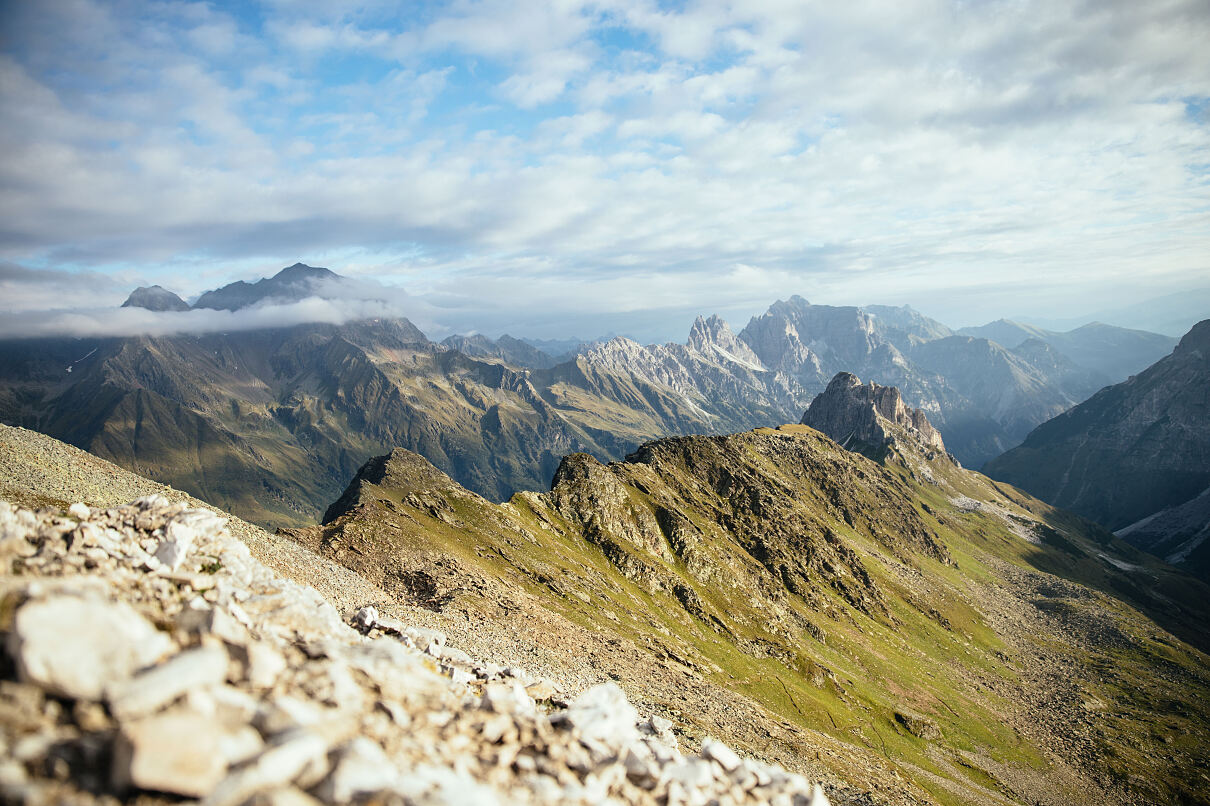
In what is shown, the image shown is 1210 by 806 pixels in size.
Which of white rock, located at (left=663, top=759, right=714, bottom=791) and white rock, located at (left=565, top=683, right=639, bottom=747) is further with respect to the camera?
white rock, located at (left=565, top=683, right=639, bottom=747)

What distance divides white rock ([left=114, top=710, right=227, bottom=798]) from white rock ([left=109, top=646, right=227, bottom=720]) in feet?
2.62

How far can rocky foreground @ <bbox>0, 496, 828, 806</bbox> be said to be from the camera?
420 inches

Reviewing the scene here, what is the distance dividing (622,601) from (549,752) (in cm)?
7877

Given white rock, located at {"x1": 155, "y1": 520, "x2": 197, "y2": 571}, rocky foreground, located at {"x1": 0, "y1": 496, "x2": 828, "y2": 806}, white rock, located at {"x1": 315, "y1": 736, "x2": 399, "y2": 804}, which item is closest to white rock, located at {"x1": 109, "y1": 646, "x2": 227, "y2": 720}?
rocky foreground, located at {"x1": 0, "y1": 496, "x2": 828, "y2": 806}

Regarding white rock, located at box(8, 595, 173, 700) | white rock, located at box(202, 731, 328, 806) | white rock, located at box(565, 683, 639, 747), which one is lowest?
white rock, located at box(565, 683, 639, 747)

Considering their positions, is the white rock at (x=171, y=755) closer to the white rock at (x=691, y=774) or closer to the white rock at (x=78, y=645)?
the white rock at (x=78, y=645)

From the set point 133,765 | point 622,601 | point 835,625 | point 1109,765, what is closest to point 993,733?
point 1109,765

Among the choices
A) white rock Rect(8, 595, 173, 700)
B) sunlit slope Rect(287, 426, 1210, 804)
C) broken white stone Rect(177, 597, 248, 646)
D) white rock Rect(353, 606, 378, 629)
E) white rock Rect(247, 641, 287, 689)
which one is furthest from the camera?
sunlit slope Rect(287, 426, 1210, 804)

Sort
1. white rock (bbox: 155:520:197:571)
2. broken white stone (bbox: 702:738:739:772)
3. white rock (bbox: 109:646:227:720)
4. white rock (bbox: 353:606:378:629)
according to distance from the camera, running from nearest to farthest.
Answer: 1. white rock (bbox: 109:646:227:720)
2. broken white stone (bbox: 702:738:739:772)
3. white rock (bbox: 155:520:197:571)
4. white rock (bbox: 353:606:378:629)

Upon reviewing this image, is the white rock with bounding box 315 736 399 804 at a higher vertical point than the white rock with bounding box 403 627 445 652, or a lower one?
higher

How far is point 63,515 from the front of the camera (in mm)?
24000

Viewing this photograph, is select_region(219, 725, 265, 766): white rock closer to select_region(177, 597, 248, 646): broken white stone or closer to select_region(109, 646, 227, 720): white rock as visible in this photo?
select_region(109, 646, 227, 720): white rock

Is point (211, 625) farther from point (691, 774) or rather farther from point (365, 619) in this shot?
point (365, 619)

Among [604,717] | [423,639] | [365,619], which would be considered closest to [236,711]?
[604,717]
